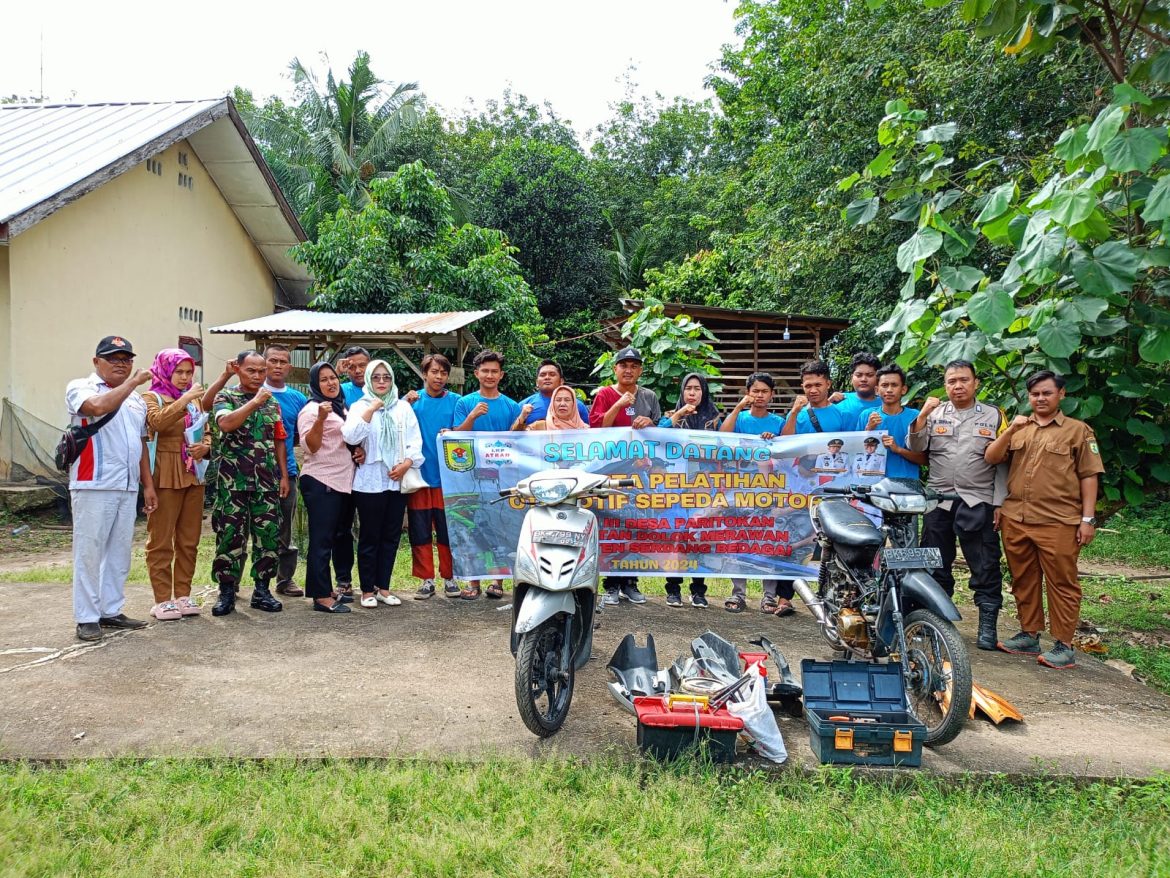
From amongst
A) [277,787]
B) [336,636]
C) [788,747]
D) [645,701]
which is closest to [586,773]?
[645,701]

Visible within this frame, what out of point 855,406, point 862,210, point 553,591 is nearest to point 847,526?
point 553,591

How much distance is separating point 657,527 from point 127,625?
3.26m

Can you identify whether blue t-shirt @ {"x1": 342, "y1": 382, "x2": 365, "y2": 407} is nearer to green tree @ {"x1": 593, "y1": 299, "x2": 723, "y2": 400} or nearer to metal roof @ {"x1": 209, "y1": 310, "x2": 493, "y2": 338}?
green tree @ {"x1": 593, "y1": 299, "x2": 723, "y2": 400}

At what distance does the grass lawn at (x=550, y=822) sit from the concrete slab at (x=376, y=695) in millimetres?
206

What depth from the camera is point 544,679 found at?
3.61m

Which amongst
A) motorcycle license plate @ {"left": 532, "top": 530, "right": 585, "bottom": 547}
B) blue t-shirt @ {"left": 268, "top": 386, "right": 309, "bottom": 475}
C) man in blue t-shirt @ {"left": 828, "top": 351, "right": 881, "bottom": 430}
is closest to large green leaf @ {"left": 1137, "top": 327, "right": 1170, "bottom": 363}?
man in blue t-shirt @ {"left": 828, "top": 351, "right": 881, "bottom": 430}

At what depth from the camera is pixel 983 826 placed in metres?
2.88

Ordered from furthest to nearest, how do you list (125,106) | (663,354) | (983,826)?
(125,106)
(663,354)
(983,826)

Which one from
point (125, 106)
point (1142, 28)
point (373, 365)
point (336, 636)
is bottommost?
point (336, 636)

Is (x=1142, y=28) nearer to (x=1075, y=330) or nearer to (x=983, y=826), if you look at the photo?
(x=1075, y=330)

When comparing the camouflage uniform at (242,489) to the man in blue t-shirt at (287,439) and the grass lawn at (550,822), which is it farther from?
the grass lawn at (550,822)

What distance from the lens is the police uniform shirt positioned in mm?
5598

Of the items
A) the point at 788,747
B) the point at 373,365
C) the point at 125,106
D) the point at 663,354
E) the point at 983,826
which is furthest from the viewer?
the point at 125,106

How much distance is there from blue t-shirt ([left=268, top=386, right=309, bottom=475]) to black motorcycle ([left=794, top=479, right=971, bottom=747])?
134 inches
